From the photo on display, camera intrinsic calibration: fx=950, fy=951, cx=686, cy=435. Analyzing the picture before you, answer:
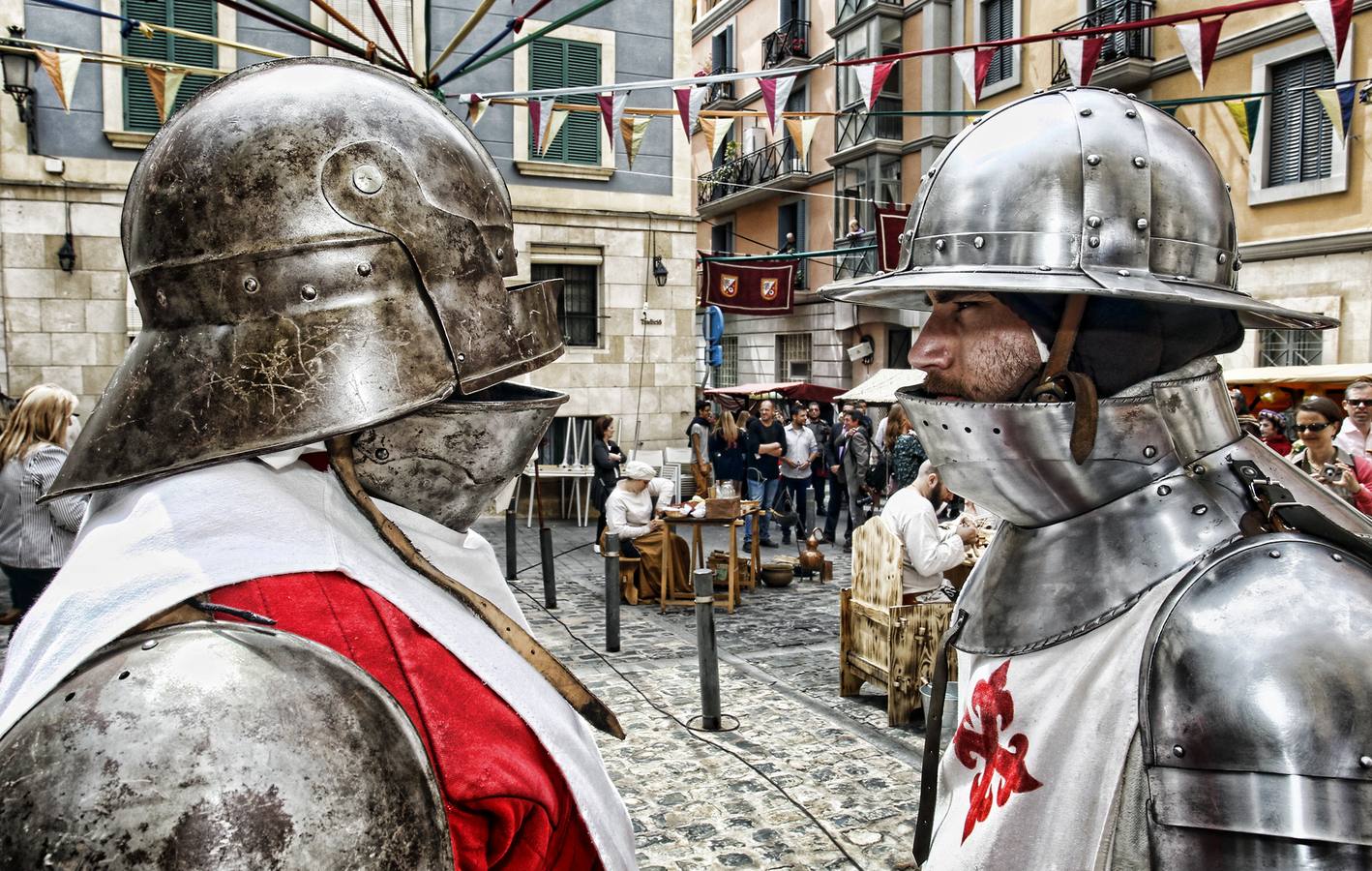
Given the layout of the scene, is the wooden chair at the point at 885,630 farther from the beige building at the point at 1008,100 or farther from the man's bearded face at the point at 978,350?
the beige building at the point at 1008,100

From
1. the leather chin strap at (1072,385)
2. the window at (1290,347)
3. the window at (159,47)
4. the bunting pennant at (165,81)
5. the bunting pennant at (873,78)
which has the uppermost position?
the window at (159,47)

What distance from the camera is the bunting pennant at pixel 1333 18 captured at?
5.37m

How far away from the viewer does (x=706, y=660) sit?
5465mm

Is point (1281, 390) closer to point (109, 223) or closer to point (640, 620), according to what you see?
point (640, 620)

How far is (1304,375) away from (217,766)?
39.9 ft

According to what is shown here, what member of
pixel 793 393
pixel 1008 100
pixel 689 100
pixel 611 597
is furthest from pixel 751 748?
pixel 1008 100

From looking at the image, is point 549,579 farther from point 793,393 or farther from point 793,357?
point 793,357

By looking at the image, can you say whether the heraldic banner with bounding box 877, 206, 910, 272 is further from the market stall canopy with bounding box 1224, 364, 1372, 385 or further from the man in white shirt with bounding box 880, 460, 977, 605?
the man in white shirt with bounding box 880, 460, 977, 605

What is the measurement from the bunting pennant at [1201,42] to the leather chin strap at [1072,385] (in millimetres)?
5518

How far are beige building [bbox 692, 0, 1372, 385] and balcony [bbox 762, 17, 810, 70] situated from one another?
0.11 meters

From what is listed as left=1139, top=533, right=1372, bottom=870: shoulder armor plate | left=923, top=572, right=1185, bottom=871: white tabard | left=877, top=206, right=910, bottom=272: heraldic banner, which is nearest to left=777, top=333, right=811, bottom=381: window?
left=877, top=206, right=910, bottom=272: heraldic banner

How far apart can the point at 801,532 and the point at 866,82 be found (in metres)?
6.50

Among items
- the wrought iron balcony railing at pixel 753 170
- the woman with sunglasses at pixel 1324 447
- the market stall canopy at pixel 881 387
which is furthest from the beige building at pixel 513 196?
the wrought iron balcony railing at pixel 753 170

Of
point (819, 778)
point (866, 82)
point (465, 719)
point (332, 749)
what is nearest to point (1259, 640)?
point (465, 719)
